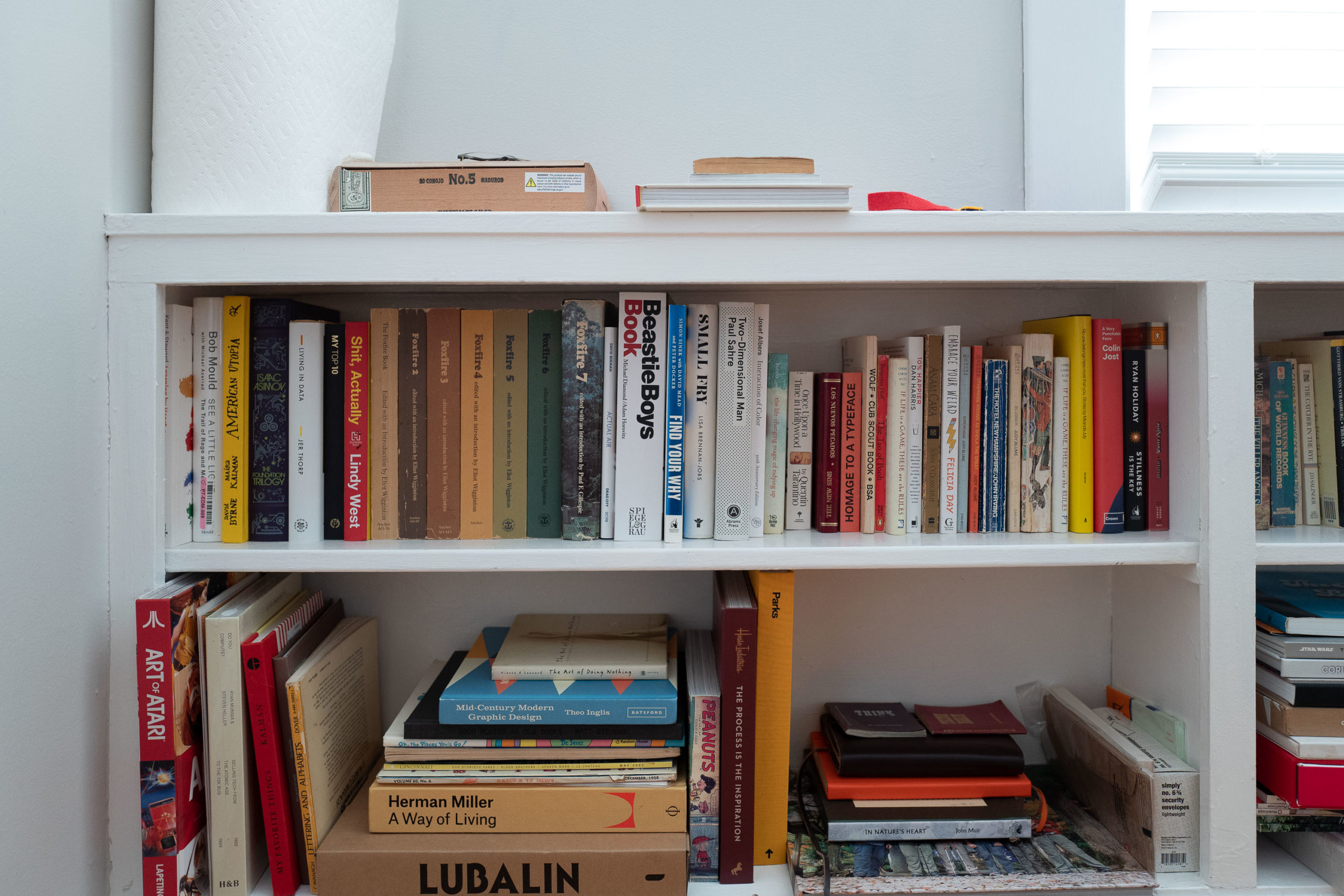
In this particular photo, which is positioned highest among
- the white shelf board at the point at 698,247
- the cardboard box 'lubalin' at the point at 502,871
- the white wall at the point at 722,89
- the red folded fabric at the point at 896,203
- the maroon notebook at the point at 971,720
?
the white wall at the point at 722,89

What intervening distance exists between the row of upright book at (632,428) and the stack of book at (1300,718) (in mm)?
180

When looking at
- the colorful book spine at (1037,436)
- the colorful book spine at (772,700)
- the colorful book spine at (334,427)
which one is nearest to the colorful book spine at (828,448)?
the colorful book spine at (772,700)

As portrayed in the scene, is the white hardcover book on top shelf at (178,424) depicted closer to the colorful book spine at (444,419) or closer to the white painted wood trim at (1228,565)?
the colorful book spine at (444,419)

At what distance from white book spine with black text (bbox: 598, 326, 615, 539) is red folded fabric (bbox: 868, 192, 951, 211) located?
1.13ft

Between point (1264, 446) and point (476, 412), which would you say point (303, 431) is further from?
point (1264, 446)

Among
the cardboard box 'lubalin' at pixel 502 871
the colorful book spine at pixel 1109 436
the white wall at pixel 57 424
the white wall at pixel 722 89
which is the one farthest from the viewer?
the white wall at pixel 722 89

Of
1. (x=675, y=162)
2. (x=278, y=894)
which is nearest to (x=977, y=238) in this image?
(x=675, y=162)

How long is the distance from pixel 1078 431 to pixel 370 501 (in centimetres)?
85

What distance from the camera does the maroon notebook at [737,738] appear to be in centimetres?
87

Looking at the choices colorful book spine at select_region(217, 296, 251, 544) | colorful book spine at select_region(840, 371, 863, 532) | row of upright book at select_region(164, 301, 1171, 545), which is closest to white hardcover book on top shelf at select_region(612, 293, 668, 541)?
row of upright book at select_region(164, 301, 1171, 545)

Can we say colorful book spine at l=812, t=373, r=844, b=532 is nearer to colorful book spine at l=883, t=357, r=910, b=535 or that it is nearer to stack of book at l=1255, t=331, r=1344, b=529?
colorful book spine at l=883, t=357, r=910, b=535

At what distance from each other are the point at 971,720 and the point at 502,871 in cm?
60

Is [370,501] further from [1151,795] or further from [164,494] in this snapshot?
[1151,795]

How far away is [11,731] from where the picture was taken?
720mm
